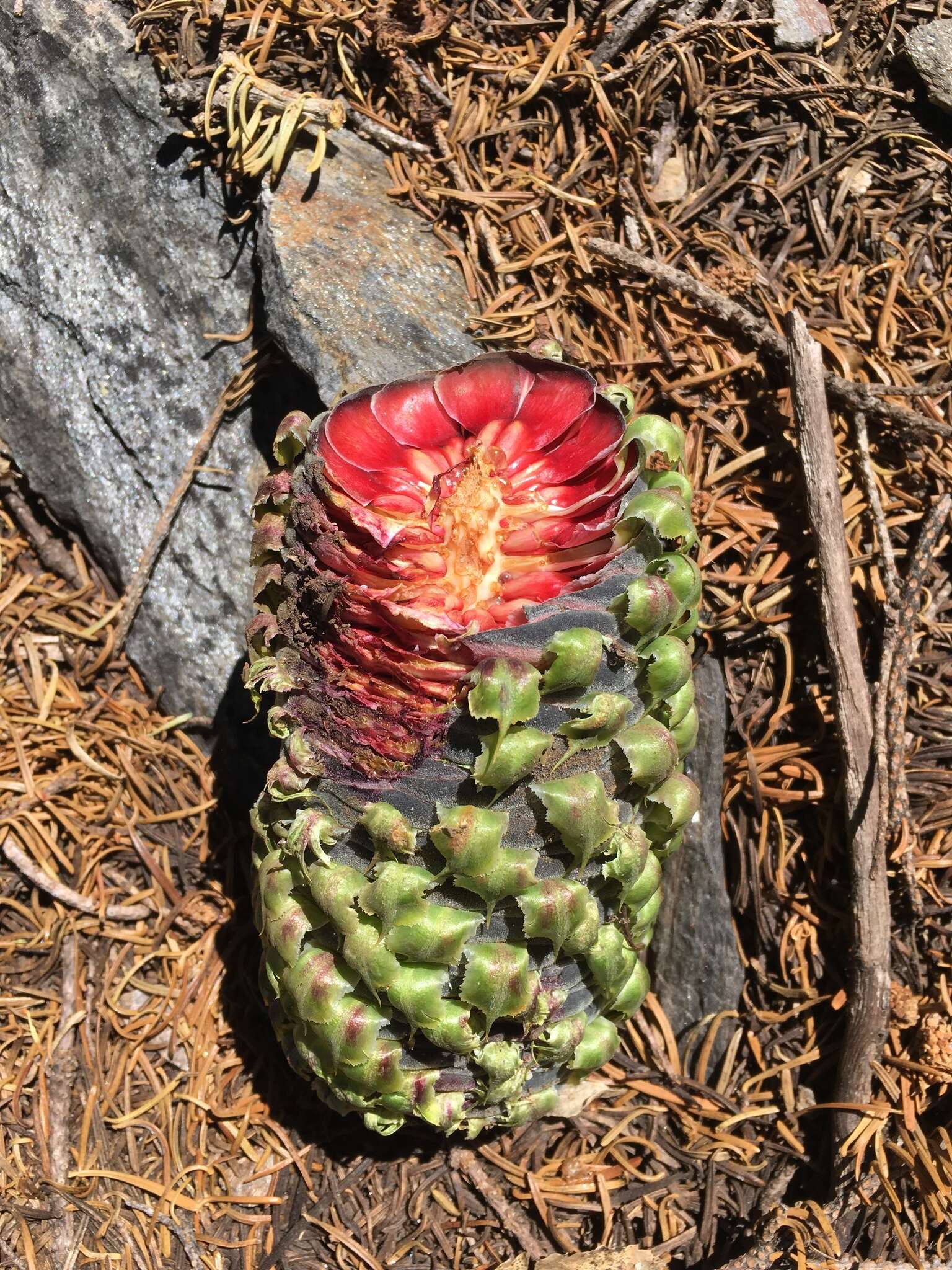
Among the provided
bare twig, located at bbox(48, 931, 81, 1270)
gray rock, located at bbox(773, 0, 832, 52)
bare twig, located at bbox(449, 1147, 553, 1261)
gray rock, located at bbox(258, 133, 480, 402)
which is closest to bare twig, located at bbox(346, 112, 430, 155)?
gray rock, located at bbox(258, 133, 480, 402)

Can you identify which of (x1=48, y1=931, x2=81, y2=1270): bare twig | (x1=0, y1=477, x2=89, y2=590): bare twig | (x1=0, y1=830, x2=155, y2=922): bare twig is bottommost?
(x1=48, y1=931, x2=81, y2=1270): bare twig

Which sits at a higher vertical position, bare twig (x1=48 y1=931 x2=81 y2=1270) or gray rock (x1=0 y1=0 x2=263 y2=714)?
gray rock (x1=0 y1=0 x2=263 y2=714)

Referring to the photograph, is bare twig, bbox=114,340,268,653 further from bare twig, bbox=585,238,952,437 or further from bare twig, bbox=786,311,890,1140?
bare twig, bbox=786,311,890,1140

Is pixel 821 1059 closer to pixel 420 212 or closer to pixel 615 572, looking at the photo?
pixel 615 572

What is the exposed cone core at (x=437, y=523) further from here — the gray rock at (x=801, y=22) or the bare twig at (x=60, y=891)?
the gray rock at (x=801, y=22)

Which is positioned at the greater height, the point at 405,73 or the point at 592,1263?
the point at 405,73

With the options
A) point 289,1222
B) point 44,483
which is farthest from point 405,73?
point 289,1222

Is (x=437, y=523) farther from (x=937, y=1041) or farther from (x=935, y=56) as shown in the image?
(x=935, y=56)

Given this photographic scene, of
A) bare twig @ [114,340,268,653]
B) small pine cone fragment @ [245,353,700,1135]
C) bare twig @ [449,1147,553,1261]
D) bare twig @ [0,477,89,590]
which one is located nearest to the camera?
small pine cone fragment @ [245,353,700,1135]
